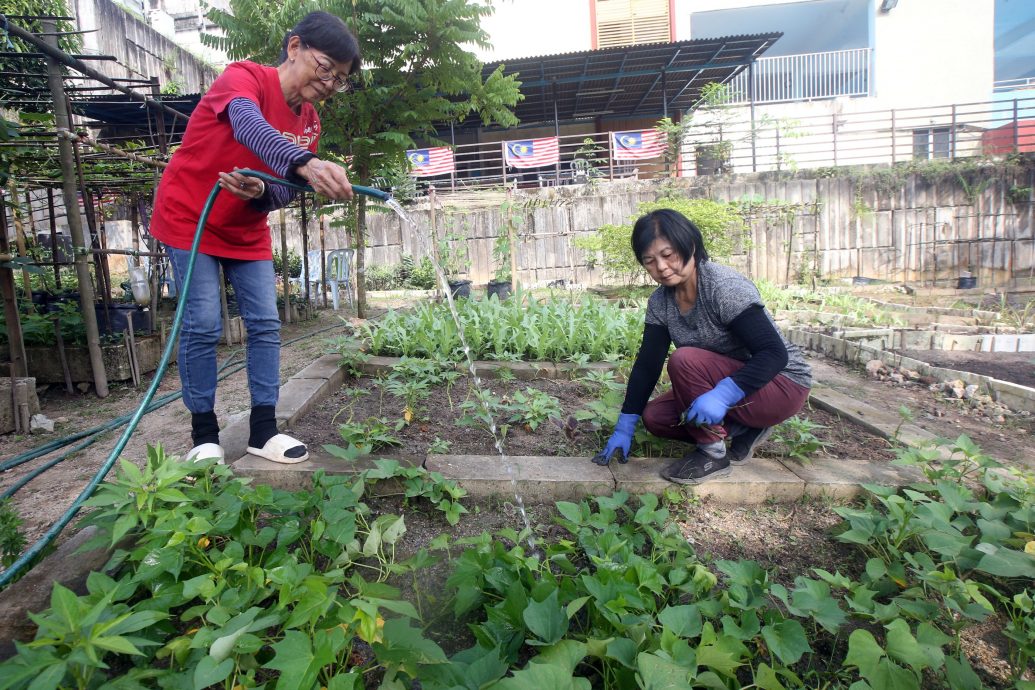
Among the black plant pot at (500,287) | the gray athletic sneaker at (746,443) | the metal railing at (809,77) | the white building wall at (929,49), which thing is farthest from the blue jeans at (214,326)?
the white building wall at (929,49)

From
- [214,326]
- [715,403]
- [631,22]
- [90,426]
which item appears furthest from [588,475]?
[631,22]

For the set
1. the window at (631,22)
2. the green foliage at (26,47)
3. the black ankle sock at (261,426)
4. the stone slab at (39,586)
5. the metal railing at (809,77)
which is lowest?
the stone slab at (39,586)

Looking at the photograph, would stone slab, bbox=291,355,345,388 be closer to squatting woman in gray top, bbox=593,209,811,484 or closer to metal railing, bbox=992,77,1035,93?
squatting woman in gray top, bbox=593,209,811,484

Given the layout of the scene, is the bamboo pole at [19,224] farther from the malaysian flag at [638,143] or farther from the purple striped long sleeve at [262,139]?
the malaysian flag at [638,143]

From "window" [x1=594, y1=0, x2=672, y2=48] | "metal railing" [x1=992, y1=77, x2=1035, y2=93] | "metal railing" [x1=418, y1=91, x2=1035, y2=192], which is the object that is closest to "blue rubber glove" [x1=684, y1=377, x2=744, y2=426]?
"metal railing" [x1=418, y1=91, x2=1035, y2=192]

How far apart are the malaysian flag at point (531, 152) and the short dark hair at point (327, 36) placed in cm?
1099

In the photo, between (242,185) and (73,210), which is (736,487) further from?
(73,210)

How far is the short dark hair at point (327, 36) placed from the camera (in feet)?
6.26

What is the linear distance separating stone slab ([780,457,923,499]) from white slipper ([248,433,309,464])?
179cm

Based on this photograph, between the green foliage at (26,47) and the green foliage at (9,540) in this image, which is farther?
the green foliage at (26,47)

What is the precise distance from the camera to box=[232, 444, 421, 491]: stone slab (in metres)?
1.92

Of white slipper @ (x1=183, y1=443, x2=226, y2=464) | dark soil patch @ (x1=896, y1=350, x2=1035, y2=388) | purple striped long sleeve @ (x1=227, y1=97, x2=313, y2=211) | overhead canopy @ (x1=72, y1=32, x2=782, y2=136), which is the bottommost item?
dark soil patch @ (x1=896, y1=350, x2=1035, y2=388)

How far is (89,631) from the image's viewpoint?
3.38ft

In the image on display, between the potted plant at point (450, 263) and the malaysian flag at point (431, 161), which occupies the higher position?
the malaysian flag at point (431, 161)
